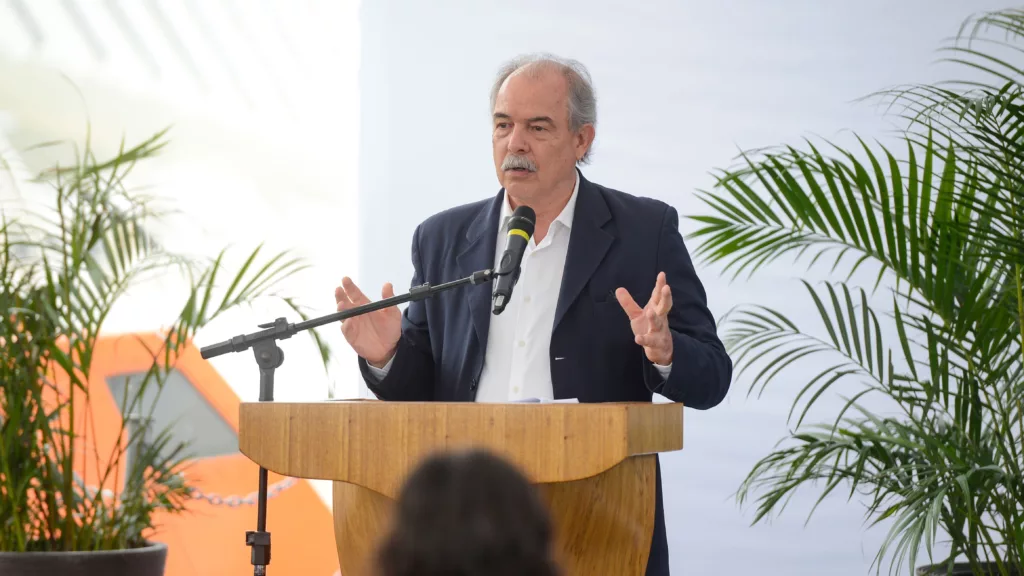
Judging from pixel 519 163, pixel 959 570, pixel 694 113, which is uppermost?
A: pixel 694 113

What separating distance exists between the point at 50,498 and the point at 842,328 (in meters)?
2.46

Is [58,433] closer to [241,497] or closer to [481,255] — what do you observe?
[481,255]

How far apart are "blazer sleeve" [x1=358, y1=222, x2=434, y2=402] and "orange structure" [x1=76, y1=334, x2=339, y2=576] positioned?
102 inches

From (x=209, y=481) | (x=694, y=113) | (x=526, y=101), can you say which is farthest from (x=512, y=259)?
(x=209, y=481)

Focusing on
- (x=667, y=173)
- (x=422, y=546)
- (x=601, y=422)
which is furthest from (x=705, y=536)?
(x=422, y=546)

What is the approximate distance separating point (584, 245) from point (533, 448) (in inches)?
34.4

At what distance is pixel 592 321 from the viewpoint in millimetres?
2342

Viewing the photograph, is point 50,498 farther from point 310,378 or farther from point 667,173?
point 667,173

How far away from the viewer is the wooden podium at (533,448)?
1.62 metres

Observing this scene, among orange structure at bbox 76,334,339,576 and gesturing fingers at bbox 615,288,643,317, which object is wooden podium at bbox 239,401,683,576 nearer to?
gesturing fingers at bbox 615,288,643,317

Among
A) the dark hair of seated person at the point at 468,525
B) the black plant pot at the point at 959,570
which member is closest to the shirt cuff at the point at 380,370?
the dark hair of seated person at the point at 468,525

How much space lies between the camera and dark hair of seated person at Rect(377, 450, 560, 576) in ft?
2.54

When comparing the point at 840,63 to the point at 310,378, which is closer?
the point at 840,63

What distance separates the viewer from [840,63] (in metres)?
4.80
